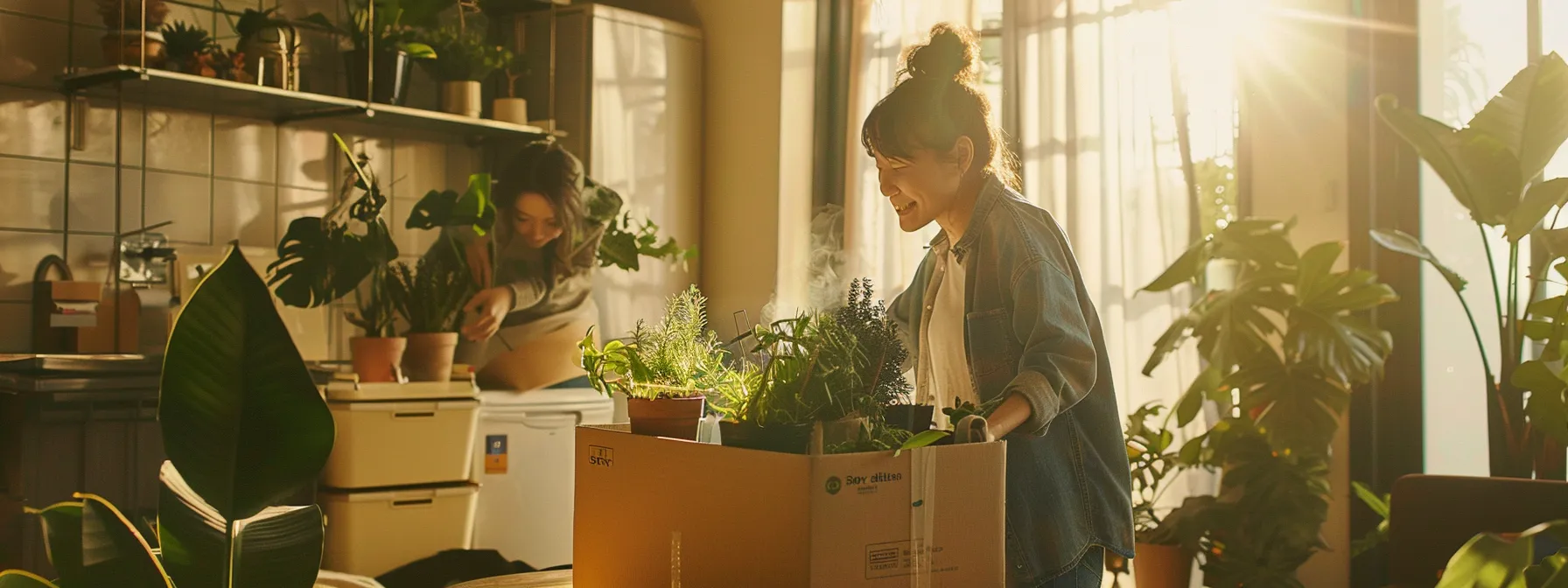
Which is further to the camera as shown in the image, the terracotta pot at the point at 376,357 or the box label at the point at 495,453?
the box label at the point at 495,453

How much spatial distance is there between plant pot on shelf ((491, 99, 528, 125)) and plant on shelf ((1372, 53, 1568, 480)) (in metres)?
2.77

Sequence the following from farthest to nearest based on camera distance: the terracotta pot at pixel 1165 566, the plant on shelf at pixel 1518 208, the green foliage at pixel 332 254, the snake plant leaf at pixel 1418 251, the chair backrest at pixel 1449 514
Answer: the green foliage at pixel 332 254
the terracotta pot at pixel 1165 566
the snake plant leaf at pixel 1418 251
the plant on shelf at pixel 1518 208
the chair backrest at pixel 1449 514

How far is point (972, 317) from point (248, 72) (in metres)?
2.83

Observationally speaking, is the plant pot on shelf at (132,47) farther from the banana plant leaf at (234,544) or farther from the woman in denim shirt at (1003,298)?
the banana plant leaf at (234,544)

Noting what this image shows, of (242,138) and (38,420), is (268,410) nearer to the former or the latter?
(38,420)

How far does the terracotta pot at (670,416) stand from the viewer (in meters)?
1.28

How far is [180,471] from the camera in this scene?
0.77 metres

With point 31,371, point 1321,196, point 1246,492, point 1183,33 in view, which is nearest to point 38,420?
point 31,371

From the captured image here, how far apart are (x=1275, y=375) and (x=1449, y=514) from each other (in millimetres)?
549

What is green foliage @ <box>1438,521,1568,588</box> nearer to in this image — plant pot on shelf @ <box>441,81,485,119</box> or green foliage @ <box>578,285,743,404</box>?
green foliage @ <box>578,285,743,404</box>

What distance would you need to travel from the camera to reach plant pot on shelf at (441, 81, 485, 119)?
168 inches

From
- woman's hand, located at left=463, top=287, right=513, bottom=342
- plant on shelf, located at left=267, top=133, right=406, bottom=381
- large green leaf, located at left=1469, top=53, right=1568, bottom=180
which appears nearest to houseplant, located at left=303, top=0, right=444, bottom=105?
plant on shelf, located at left=267, top=133, right=406, bottom=381

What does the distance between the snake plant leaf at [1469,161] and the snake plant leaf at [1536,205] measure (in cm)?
3

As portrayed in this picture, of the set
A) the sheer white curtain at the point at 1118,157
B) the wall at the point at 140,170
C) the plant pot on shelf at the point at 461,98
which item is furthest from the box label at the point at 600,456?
the plant pot on shelf at the point at 461,98
